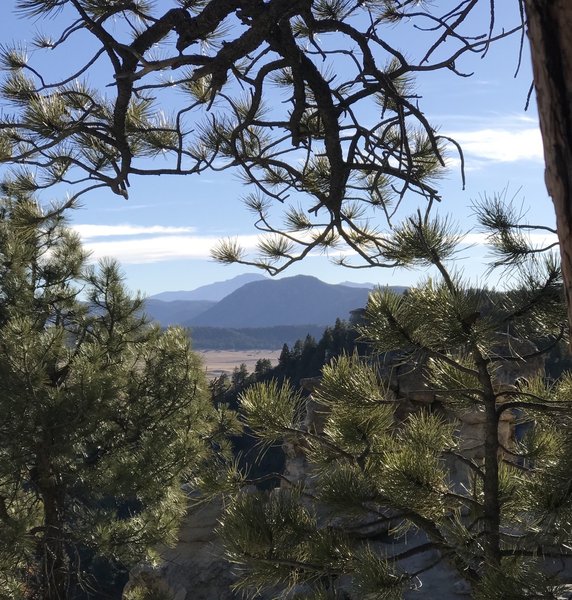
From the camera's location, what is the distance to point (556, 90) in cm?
81

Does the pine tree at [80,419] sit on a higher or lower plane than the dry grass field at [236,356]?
higher

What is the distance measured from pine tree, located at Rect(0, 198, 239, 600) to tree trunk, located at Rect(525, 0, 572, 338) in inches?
127

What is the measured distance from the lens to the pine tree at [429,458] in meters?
1.77

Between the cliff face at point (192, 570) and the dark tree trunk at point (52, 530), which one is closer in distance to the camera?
the dark tree trunk at point (52, 530)

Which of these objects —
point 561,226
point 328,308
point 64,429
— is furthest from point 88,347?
point 328,308

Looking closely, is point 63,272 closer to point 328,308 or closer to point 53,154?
point 53,154

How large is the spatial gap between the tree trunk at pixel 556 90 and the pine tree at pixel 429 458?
2.92ft

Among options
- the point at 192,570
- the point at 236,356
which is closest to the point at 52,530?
the point at 192,570

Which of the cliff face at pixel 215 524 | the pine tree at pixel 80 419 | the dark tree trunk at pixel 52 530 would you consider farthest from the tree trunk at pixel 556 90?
the dark tree trunk at pixel 52 530

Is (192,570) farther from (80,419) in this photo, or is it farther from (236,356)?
(236,356)

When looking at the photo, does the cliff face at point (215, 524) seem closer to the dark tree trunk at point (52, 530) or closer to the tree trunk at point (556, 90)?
the dark tree trunk at point (52, 530)

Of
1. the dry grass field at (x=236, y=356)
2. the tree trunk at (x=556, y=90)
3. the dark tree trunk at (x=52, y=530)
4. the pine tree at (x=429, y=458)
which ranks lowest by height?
the dry grass field at (x=236, y=356)

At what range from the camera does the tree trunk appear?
0.80m

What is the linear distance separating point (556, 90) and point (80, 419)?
161 inches
